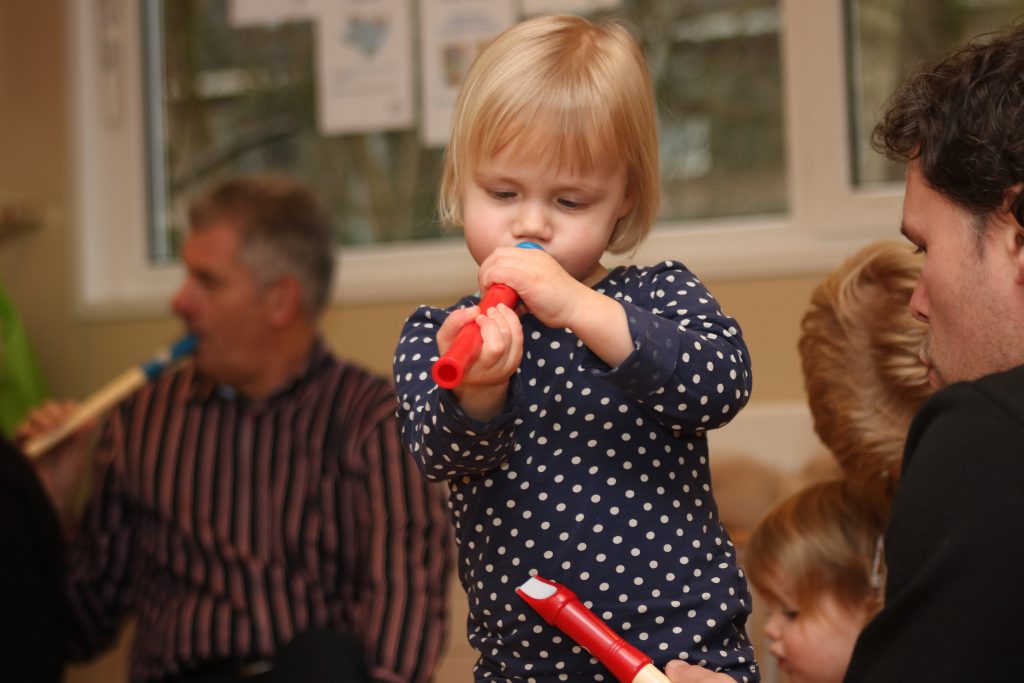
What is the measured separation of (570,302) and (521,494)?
0.59ft

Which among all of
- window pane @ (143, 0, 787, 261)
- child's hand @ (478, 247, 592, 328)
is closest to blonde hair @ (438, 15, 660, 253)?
child's hand @ (478, 247, 592, 328)

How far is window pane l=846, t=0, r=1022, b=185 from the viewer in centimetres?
214

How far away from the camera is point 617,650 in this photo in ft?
2.96

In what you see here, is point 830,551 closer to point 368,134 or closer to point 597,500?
point 597,500

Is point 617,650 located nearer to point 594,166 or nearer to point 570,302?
point 570,302

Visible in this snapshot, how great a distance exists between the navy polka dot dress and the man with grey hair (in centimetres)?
91

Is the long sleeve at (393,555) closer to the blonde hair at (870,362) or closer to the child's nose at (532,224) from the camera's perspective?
the blonde hair at (870,362)

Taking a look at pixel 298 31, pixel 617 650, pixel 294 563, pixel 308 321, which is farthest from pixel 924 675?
pixel 298 31

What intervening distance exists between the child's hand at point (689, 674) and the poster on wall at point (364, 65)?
1.65 meters

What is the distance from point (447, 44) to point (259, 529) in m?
0.99

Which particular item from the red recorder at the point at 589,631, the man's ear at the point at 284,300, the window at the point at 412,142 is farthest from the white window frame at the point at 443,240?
the red recorder at the point at 589,631

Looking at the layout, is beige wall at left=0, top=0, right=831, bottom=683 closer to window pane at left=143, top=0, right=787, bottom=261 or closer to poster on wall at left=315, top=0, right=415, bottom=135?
window pane at left=143, top=0, right=787, bottom=261

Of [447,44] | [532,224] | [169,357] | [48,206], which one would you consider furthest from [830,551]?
[48,206]

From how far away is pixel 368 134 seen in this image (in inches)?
96.1
